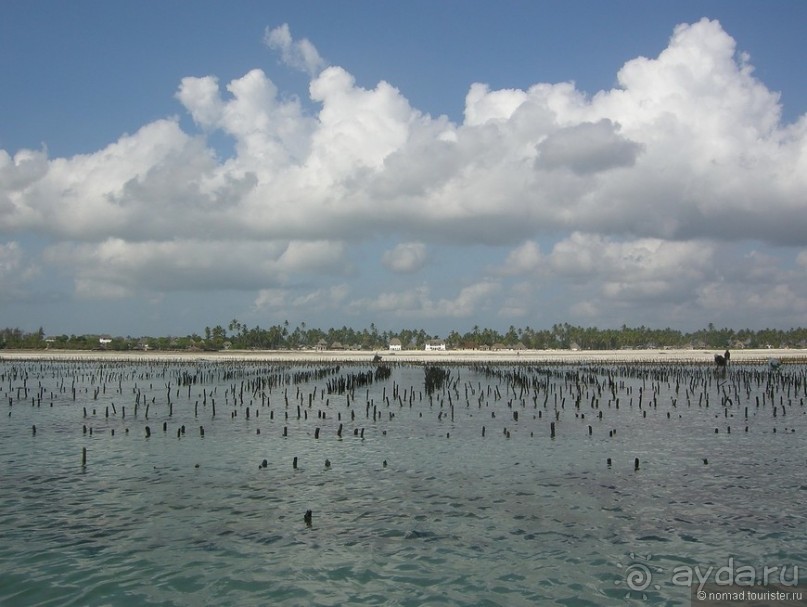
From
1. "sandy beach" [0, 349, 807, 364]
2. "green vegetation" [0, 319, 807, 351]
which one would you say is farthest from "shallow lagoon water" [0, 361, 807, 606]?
"green vegetation" [0, 319, 807, 351]

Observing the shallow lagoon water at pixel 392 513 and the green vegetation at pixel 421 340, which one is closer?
the shallow lagoon water at pixel 392 513

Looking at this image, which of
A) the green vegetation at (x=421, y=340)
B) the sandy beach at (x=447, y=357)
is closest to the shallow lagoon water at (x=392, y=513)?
the sandy beach at (x=447, y=357)

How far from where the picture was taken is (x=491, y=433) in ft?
83.6

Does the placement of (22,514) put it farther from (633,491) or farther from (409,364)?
(409,364)

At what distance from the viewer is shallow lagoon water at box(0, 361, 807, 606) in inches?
407

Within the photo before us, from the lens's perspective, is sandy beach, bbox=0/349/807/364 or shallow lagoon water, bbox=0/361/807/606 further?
sandy beach, bbox=0/349/807/364

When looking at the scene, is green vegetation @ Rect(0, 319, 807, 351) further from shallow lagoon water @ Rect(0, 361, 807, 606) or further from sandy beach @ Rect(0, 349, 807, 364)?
shallow lagoon water @ Rect(0, 361, 807, 606)

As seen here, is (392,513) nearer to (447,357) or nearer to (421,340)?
(447,357)

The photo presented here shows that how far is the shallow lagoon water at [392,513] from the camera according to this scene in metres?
10.3

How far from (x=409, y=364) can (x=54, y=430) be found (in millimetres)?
64118

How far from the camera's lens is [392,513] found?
13953mm

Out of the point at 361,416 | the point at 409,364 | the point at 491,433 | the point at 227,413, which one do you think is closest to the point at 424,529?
the point at 491,433

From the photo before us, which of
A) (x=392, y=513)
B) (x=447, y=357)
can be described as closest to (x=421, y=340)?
(x=447, y=357)

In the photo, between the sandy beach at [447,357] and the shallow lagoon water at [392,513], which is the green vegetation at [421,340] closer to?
the sandy beach at [447,357]
